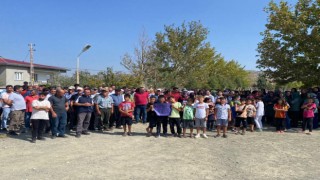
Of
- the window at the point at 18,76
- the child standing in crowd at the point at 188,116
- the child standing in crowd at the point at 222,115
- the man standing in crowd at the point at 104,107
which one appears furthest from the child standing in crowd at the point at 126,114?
the window at the point at 18,76

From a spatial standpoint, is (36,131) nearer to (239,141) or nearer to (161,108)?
(161,108)

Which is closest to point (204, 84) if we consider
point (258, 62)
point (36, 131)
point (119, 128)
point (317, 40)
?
point (258, 62)

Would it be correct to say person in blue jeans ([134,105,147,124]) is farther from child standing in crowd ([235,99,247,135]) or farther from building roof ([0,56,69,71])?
building roof ([0,56,69,71])

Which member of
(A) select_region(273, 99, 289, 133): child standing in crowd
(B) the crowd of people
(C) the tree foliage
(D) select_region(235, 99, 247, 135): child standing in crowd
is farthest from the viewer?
(C) the tree foliage

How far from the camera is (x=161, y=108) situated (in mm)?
10750

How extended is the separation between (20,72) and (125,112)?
37951 millimetres

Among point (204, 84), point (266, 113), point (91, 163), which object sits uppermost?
point (204, 84)

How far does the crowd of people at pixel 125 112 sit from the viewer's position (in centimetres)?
1020

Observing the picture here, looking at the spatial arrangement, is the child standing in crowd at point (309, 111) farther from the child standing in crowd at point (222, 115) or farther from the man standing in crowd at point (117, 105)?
the man standing in crowd at point (117, 105)

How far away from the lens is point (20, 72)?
4391cm

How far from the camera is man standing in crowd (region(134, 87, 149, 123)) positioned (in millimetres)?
13484

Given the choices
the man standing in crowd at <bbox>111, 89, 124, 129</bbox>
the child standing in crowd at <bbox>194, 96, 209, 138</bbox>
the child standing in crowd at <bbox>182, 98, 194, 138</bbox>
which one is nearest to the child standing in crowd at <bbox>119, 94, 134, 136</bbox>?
the man standing in crowd at <bbox>111, 89, 124, 129</bbox>

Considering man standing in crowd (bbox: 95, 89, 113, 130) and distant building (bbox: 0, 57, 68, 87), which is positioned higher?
distant building (bbox: 0, 57, 68, 87)

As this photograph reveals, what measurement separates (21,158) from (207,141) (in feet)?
17.7
